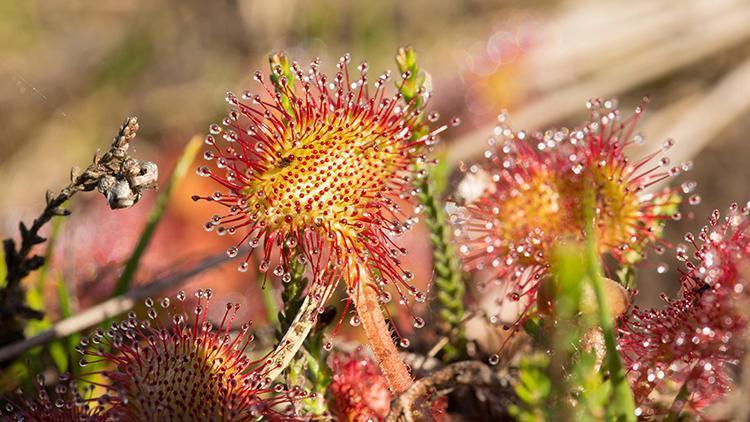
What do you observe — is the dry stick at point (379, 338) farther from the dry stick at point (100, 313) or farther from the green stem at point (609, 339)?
the dry stick at point (100, 313)

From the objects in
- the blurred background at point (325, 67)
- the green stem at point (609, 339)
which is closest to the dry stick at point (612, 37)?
the blurred background at point (325, 67)

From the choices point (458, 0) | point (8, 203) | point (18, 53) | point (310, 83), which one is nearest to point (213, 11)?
point (18, 53)

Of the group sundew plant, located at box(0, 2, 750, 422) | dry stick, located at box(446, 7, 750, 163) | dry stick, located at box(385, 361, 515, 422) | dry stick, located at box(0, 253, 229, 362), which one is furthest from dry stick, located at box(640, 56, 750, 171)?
dry stick, located at box(0, 253, 229, 362)

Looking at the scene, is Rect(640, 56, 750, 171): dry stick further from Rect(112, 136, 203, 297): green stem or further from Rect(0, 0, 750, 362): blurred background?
Rect(112, 136, 203, 297): green stem

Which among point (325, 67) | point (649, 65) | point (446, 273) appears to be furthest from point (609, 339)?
point (325, 67)

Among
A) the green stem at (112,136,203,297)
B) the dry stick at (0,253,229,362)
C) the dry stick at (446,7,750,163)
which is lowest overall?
the dry stick at (0,253,229,362)

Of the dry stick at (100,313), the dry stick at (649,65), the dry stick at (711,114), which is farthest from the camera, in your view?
the dry stick at (649,65)

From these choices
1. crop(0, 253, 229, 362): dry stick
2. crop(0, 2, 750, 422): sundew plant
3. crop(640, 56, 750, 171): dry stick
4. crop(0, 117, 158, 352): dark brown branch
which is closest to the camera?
crop(0, 2, 750, 422): sundew plant
